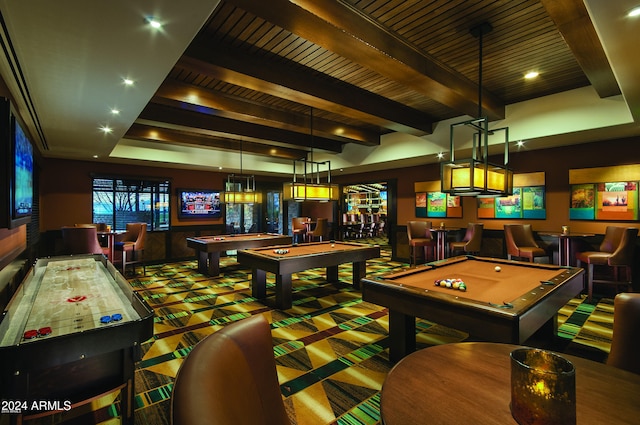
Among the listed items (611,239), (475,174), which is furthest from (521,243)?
(475,174)

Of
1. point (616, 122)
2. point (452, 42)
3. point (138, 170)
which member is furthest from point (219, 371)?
point (138, 170)

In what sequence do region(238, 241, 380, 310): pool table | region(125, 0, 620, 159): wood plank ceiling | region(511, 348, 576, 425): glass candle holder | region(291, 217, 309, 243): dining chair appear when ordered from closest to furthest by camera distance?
1. region(511, 348, 576, 425): glass candle holder
2. region(125, 0, 620, 159): wood plank ceiling
3. region(238, 241, 380, 310): pool table
4. region(291, 217, 309, 243): dining chair

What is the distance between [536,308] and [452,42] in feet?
8.64

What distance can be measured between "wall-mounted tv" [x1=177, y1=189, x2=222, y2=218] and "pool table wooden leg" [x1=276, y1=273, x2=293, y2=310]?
544 cm

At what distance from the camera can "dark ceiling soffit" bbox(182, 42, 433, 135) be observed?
3168mm

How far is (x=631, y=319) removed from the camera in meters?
1.42

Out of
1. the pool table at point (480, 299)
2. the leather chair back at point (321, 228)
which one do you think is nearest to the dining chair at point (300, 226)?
the leather chair back at point (321, 228)

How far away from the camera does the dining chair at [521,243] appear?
521cm

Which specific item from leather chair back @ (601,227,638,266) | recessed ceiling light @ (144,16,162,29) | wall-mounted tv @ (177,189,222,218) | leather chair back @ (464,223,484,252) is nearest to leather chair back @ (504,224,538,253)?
leather chair back @ (464,223,484,252)

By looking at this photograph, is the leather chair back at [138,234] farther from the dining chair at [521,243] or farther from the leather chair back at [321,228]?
the dining chair at [521,243]

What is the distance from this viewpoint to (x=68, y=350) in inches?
56.1

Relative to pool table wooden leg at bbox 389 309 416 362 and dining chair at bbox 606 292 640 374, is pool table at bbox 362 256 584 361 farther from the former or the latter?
dining chair at bbox 606 292 640 374

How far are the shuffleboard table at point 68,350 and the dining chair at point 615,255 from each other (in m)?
5.78

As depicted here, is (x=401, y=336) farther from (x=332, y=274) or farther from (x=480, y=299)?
(x=332, y=274)
